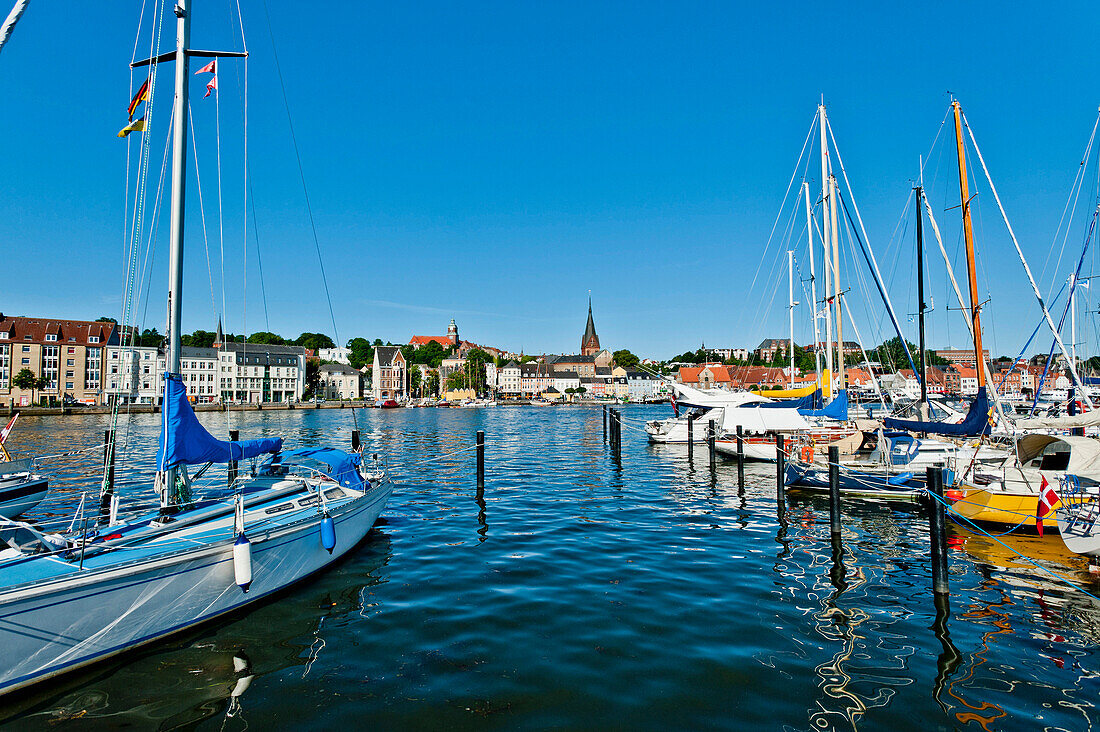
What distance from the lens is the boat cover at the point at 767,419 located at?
104 feet

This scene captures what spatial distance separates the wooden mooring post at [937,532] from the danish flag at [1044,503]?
558 centimetres

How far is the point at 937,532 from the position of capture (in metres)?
11.5

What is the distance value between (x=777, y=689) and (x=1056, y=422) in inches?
669

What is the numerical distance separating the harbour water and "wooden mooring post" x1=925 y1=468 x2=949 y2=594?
0.37m

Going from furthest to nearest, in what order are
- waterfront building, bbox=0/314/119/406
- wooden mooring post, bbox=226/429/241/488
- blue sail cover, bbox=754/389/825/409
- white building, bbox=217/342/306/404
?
white building, bbox=217/342/306/404
waterfront building, bbox=0/314/119/406
blue sail cover, bbox=754/389/825/409
wooden mooring post, bbox=226/429/241/488

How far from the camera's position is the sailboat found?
25.2ft

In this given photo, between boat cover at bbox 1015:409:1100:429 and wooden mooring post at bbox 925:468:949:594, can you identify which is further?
boat cover at bbox 1015:409:1100:429

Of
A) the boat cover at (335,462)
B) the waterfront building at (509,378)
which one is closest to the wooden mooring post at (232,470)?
the boat cover at (335,462)

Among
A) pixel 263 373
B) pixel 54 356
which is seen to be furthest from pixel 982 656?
pixel 263 373

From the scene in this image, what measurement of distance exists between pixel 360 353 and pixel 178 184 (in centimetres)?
17637

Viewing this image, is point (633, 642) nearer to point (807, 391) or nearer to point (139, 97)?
point (139, 97)

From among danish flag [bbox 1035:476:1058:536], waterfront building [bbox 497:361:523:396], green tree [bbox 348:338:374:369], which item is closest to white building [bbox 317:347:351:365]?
green tree [bbox 348:338:374:369]

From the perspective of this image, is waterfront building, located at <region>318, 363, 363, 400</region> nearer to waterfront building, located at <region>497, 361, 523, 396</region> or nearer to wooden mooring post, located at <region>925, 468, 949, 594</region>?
waterfront building, located at <region>497, 361, 523, 396</region>

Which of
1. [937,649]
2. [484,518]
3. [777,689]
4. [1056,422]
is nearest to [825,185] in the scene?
[1056,422]
